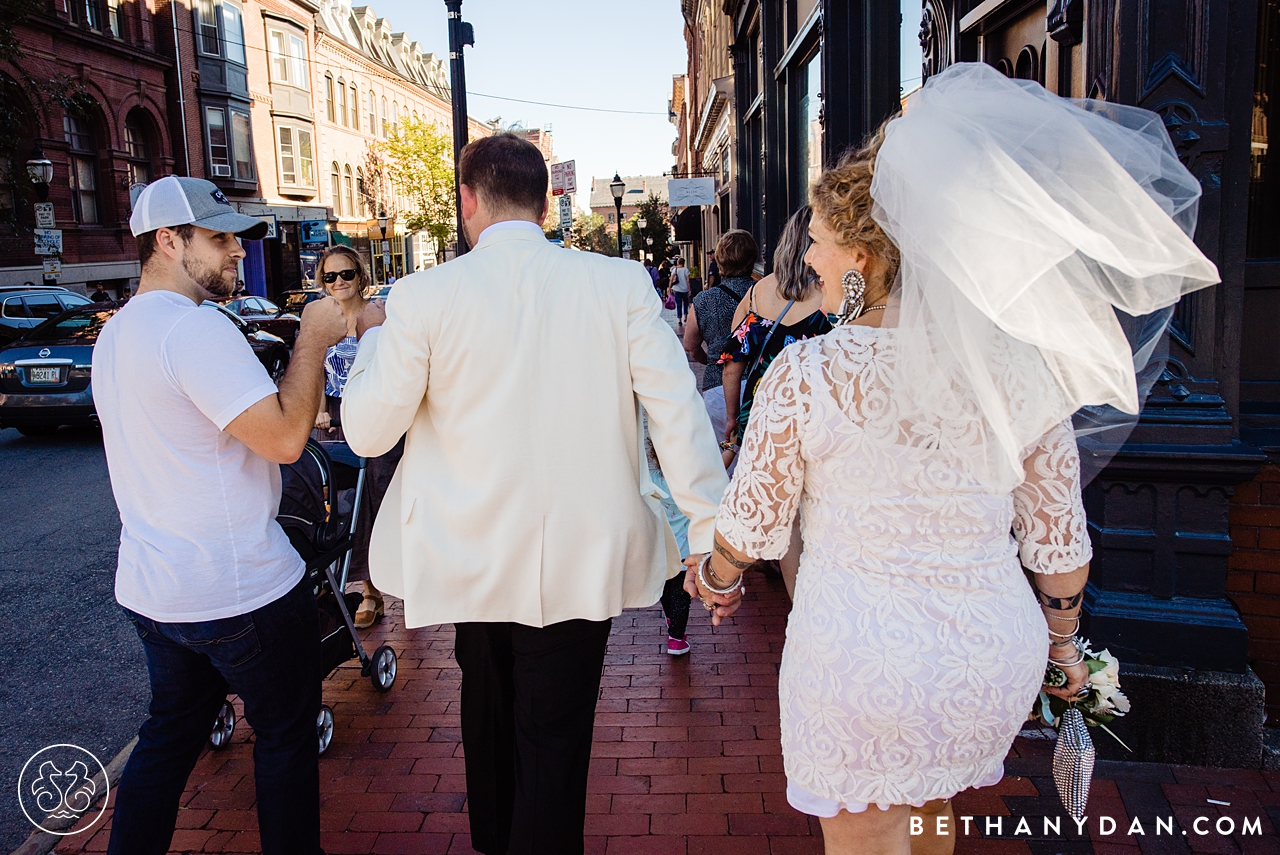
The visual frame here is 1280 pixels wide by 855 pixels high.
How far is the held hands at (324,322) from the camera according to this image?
255cm

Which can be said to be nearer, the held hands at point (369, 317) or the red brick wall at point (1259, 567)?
the held hands at point (369, 317)

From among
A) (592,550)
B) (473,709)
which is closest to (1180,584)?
(592,550)

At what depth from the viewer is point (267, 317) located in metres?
20.6

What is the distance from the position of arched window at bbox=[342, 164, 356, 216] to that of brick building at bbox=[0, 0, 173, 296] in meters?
12.5

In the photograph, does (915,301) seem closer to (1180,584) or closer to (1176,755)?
(1180,584)

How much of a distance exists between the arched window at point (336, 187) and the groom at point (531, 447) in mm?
41064

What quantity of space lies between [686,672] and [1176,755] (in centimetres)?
205

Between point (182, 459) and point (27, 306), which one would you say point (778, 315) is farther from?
point (27, 306)

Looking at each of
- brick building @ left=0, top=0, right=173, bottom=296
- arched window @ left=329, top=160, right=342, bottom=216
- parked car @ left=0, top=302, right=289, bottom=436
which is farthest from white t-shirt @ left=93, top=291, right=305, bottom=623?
arched window @ left=329, top=160, right=342, bottom=216

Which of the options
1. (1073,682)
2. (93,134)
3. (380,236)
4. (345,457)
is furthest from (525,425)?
(380,236)

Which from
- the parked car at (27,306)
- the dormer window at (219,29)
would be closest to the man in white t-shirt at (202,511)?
the parked car at (27,306)

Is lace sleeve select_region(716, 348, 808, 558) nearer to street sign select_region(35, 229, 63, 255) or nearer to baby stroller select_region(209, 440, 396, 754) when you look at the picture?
baby stroller select_region(209, 440, 396, 754)

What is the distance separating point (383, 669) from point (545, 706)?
1.98m

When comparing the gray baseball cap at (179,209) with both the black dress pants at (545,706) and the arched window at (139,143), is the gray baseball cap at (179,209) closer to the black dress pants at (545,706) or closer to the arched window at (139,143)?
the black dress pants at (545,706)
